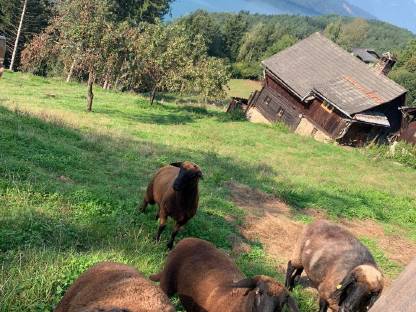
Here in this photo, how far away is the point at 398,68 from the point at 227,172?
101m

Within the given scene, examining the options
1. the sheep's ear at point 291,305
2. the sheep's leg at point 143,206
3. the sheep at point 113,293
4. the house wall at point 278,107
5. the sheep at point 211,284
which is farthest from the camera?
the house wall at point 278,107

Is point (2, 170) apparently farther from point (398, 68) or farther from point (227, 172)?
point (398, 68)

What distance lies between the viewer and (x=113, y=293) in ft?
13.5

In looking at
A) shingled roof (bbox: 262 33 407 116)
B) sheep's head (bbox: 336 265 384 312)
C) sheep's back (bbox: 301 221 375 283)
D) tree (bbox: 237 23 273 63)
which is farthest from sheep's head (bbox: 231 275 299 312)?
tree (bbox: 237 23 273 63)

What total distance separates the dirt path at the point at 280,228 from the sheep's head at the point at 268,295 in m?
5.36

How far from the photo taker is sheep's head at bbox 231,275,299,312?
4840 millimetres

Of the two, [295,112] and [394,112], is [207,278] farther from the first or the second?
[394,112]

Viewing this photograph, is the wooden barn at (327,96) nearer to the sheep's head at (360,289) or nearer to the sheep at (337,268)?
the sheep at (337,268)

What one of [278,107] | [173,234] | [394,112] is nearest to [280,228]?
[173,234]

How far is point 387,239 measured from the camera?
14492 millimetres

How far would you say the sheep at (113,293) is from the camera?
389 cm

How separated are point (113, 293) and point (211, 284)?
2.19 meters

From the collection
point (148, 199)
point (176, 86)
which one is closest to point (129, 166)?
point (148, 199)

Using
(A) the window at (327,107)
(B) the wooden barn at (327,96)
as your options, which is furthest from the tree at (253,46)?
(A) the window at (327,107)
